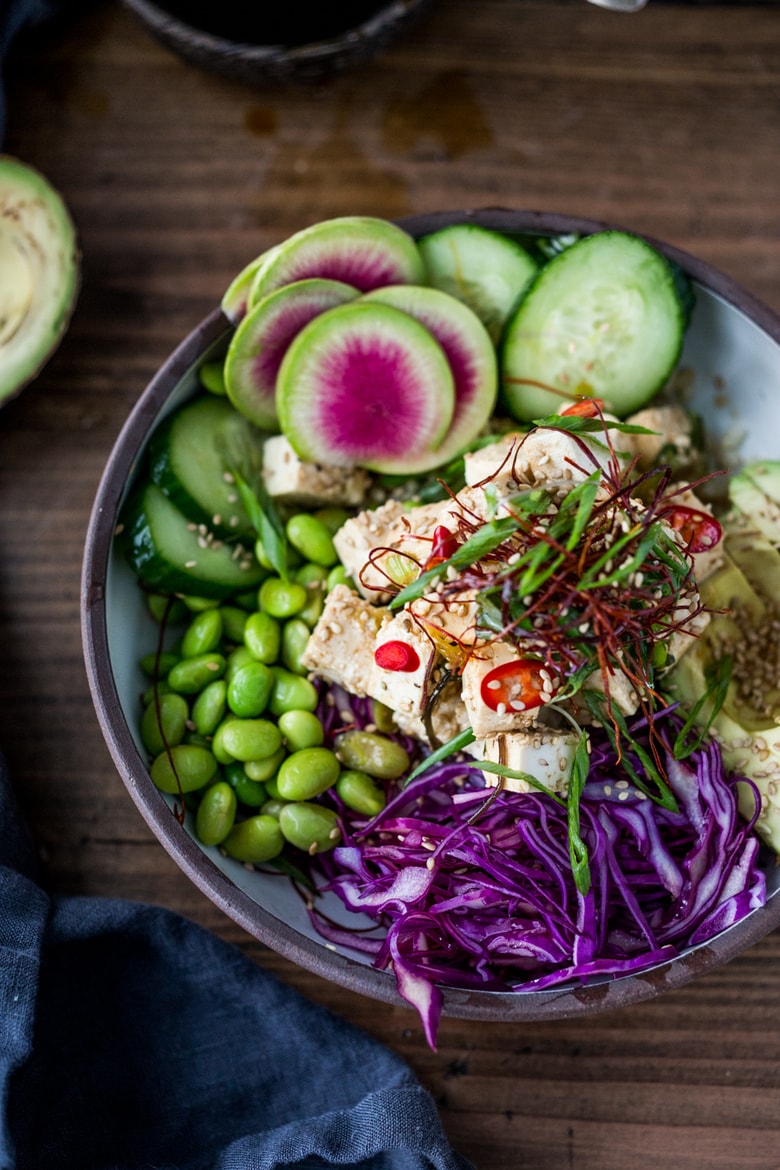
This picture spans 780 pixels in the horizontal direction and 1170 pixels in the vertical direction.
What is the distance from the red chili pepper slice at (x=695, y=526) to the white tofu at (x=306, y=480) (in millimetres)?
750

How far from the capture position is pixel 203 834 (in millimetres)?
2355

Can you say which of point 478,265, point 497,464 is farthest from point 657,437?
point 478,265

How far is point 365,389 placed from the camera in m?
2.47

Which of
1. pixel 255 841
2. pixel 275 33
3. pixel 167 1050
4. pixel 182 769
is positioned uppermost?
pixel 275 33

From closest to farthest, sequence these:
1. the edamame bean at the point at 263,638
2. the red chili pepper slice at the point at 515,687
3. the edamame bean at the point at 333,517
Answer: the red chili pepper slice at the point at 515,687, the edamame bean at the point at 263,638, the edamame bean at the point at 333,517

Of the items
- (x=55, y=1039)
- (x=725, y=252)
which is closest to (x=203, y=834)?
(x=55, y=1039)

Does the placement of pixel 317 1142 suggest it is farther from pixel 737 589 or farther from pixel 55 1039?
pixel 737 589

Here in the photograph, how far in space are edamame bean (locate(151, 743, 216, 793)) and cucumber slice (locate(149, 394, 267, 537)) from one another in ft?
1.75

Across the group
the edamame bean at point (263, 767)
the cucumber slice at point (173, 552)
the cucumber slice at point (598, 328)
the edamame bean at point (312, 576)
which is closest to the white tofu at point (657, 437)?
the cucumber slice at point (598, 328)

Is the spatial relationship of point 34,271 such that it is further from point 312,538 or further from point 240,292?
point 312,538

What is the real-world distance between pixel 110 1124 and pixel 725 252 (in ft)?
8.88

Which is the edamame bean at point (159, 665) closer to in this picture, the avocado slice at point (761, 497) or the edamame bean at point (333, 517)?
the edamame bean at point (333, 517)

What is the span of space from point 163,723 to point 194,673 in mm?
132

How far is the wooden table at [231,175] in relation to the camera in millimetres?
2742
